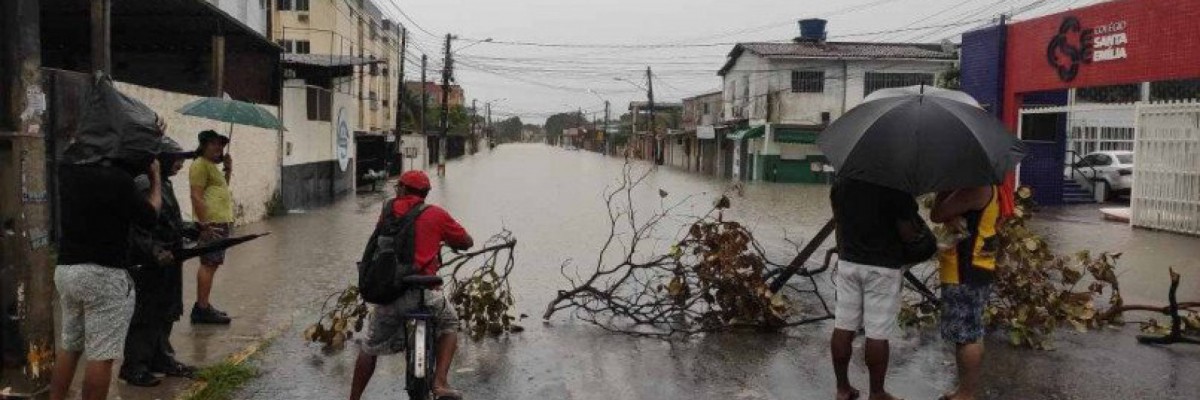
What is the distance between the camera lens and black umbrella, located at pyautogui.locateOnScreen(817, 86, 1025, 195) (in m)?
4.70

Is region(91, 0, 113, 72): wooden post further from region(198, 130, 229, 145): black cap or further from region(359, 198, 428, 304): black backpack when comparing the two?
region(359, 198, 428, 304): black backpack

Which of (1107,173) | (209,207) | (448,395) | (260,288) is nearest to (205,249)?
(448,395)

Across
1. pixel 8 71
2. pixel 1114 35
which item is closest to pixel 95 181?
pixel 8 71

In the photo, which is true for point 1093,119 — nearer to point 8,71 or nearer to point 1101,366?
point 1101,366

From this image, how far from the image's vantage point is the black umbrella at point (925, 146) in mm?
4695

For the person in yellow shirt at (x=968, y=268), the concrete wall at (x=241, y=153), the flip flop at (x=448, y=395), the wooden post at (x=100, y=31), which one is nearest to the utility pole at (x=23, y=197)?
the flip flop at (x=448, y=395)

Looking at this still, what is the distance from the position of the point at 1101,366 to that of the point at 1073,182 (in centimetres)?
1940

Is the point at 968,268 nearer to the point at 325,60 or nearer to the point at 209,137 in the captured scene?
the point at 209,137

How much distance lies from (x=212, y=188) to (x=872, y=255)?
16.4ft

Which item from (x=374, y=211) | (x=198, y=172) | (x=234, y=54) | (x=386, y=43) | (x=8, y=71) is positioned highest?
(x=386, y=43)

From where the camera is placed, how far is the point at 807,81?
45.0 metres

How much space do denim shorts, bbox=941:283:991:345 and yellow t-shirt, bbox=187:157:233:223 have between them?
5251 mm

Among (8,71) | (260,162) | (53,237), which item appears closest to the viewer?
(8,71)

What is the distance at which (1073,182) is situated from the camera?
23984 millimetres
